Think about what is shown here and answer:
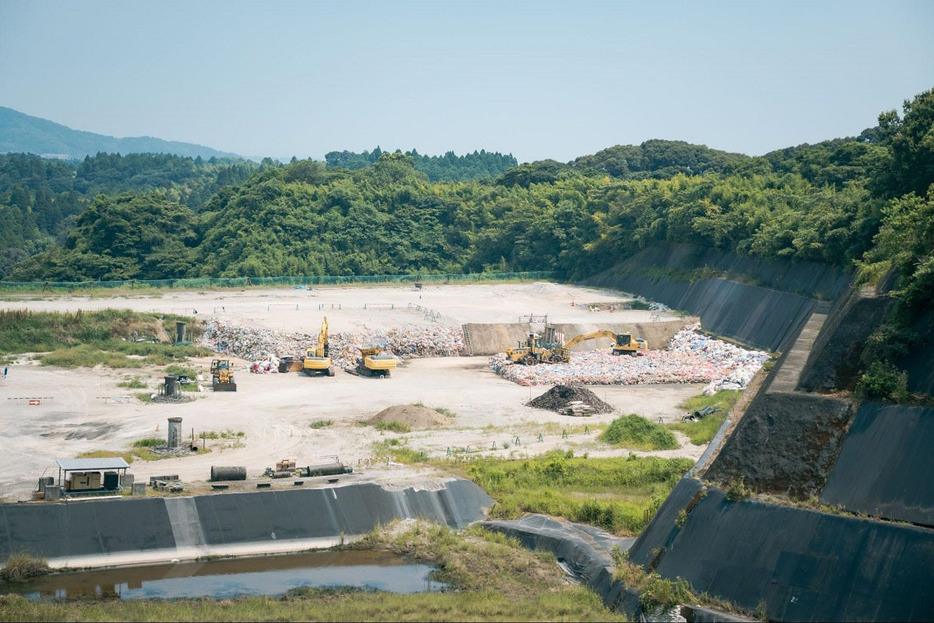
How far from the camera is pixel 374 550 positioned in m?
27.2

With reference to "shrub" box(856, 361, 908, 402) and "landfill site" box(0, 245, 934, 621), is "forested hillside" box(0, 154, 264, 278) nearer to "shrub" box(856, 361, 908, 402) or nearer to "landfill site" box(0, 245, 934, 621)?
"landfill site" box(0, 245, 934, 621)

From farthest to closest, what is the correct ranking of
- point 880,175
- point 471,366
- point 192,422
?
point 471,366, point 880,175, point 192,422

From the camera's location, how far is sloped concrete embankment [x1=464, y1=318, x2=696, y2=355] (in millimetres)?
63906

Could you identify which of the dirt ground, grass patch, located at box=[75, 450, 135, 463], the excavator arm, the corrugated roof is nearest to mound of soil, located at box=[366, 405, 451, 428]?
the dirt ground

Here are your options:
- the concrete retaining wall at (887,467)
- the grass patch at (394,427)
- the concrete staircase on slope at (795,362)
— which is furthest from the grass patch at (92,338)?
the concrete retaining wall at (887,467)

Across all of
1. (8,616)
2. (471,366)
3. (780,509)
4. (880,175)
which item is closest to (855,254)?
(880,175)

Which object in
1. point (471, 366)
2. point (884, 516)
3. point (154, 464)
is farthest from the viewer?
point (471, 366)

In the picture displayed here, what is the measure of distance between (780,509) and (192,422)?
82.3 feet

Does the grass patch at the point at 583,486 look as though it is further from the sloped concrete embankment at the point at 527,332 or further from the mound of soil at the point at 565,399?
the sloped concrete embankment at the point at 527,332

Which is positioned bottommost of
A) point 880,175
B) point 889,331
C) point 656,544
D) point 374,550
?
point 374,550

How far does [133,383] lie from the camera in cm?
4719

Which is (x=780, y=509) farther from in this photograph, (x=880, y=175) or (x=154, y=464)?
(x=880, y=175)

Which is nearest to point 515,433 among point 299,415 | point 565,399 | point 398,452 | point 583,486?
point 565,399

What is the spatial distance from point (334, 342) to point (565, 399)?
1823cm
